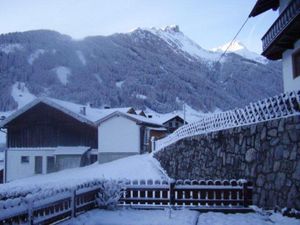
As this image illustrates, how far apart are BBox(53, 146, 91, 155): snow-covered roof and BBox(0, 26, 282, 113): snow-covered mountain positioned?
8382cm

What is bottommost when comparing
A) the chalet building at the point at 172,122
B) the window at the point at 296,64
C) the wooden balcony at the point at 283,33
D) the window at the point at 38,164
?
the window at the point at 38,164

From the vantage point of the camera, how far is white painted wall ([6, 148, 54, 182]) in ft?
116

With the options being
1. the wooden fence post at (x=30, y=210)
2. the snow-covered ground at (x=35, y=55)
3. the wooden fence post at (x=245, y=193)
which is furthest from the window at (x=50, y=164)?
the snow-covered ground at (x=35, y=55)

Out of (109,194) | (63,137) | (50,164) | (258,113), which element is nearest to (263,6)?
(258,113)

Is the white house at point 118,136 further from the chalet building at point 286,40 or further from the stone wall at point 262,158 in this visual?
the stone wall at point 262,158

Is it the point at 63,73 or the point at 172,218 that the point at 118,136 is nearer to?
the point at 172,218

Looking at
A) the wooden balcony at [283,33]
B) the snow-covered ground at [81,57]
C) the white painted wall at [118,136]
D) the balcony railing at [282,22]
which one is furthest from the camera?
the snow-covered ground at [81,57]

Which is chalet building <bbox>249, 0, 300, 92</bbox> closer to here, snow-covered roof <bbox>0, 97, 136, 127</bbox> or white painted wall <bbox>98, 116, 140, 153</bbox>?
white painted wall <bbox>98, 116, 140, 153</bbox>

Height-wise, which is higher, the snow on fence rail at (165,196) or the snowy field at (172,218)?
the snow on fence rail at (165,196)

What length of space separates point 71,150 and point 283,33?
939 inches

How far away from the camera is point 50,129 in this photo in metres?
35.7

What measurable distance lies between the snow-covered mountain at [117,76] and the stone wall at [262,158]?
348 ft

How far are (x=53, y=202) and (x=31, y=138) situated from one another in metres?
29.6

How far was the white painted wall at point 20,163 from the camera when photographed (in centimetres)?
3525
